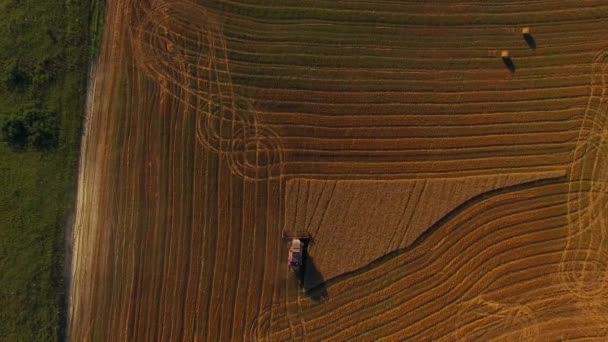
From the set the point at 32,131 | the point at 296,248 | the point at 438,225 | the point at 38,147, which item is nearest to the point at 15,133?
the point at 32,131

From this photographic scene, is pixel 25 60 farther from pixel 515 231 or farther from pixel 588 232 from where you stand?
pixel 588 232

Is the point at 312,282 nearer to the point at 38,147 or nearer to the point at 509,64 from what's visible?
the point at 509,64

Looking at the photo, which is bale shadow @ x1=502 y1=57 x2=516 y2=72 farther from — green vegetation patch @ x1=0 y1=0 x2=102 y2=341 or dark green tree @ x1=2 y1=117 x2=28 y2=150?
dark green tree @ x1=2 y1=117 x2=28 y2=150

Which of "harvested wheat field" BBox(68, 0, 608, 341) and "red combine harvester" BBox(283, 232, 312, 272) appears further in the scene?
"harvested wheat field" BBox(68, 0, 608, 341)

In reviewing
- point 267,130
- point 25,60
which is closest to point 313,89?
point 267,130

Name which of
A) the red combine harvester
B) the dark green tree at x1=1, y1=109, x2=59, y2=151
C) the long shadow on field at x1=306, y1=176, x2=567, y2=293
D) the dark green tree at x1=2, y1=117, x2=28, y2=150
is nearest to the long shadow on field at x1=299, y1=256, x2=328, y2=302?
the long shadow on field at x1=306, y1=176, x2=567, y2=293

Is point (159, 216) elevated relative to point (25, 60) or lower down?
lower down
